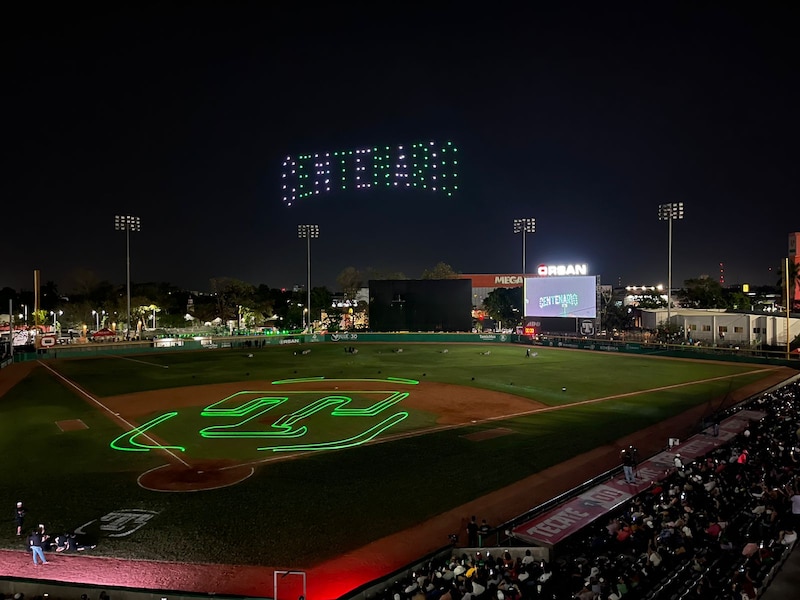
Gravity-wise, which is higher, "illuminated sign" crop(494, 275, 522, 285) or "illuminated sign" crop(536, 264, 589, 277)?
"illuminated sign" crop(494, 275, 522, 285)

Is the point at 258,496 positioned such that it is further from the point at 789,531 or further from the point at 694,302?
the point at 694,302

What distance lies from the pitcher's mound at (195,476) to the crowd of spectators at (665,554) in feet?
34.0

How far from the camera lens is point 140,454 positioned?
23.5 m

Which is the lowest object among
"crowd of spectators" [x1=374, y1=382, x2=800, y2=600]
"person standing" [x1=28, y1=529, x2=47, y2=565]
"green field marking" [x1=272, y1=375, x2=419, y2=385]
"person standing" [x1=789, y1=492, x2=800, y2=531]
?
"green field marking" [x1=272, y1=375, x2=419, y2=385]

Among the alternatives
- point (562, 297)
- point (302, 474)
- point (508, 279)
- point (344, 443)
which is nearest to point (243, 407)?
point (344, 443)

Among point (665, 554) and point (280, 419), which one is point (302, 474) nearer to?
point (280, 419)

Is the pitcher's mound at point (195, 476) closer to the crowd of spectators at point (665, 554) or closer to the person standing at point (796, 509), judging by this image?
the crowd of spectators at point (665, 554)

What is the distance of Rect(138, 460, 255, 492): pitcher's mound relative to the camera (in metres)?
19.3

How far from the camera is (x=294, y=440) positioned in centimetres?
2548

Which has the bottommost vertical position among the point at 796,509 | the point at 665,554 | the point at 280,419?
the point at 280,419

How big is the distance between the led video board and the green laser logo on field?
34188 millimetres

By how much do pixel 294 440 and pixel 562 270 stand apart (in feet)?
167

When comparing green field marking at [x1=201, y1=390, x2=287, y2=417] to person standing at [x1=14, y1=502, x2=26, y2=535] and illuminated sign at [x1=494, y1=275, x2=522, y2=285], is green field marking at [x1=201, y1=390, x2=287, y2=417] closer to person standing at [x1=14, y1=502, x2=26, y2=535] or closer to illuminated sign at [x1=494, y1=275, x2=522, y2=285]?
person standing at [x1=14, y1=502, x2=26, y2=535]

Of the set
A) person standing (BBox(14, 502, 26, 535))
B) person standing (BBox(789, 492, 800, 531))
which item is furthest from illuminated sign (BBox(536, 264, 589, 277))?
person standing (BBox(14, 502, 26, 535))
